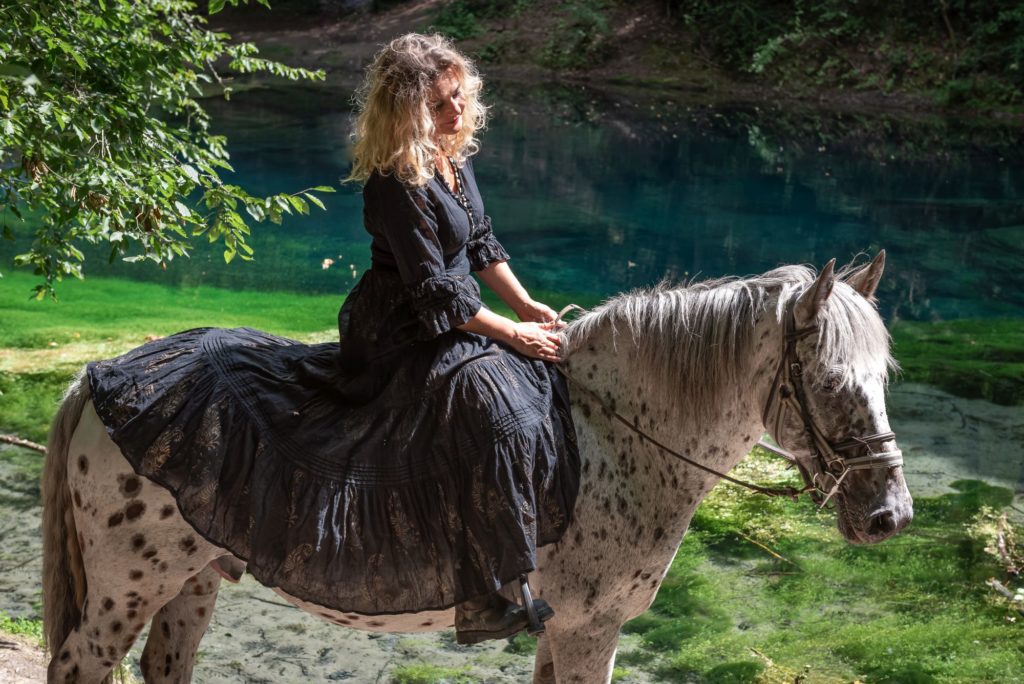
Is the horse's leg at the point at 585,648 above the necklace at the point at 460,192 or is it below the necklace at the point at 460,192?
below

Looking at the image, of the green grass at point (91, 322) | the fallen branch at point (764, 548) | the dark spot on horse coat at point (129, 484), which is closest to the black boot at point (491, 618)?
the dark spot on horse coat at point (129, 484)

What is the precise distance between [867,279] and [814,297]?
255 mm

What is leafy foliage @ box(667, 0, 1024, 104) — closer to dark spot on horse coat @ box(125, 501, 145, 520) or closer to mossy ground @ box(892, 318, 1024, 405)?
mossy ground @ box(892, 318, 1024, 405)

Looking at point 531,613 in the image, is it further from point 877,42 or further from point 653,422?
point 877,42

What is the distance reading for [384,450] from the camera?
8.36 ft

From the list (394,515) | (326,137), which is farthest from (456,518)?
(326,137)

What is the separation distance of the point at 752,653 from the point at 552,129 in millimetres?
14467

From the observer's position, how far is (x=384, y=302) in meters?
2.60

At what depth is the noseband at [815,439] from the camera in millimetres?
2326

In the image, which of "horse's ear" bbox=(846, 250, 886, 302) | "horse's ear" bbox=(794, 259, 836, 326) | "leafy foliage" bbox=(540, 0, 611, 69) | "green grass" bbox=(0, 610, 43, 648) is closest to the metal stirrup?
"horse's ear" bbox=(794, 259, 836, 326)

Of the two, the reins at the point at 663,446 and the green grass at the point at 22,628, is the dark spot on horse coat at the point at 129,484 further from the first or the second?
the green grass at the point at 22,628

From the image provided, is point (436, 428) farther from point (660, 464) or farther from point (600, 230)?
point (600, 230)

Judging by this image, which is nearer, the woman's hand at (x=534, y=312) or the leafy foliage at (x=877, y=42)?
the woman's hand at (x=534, y=312)

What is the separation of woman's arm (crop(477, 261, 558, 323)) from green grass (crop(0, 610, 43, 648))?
7.28ft
